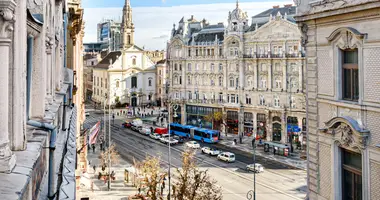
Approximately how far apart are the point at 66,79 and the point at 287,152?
120 feet

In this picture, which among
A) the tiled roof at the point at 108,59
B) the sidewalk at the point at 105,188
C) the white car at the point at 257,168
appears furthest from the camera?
the tiled roof at the point at 108,59

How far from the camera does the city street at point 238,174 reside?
106 ft

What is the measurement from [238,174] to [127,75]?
180 feet

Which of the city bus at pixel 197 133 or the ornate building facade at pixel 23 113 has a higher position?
the ornate building facade at pixel 23 113

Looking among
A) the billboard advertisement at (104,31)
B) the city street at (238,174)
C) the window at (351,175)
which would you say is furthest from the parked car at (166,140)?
the billboard advertisement at (104,31)

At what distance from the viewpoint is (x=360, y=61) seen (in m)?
11.2

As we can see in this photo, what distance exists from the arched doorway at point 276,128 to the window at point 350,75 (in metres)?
42.4

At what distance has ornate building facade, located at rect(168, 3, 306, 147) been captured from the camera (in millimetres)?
52875

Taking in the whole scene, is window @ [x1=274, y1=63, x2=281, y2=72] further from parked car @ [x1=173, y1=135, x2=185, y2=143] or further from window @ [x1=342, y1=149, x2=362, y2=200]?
window @ [x1=342, y1=149, x2=362, y2=200]

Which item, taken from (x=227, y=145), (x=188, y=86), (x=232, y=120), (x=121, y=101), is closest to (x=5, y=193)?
(x=227, y=145)

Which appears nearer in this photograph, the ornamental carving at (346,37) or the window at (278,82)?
the ornamental carving at (346,37)

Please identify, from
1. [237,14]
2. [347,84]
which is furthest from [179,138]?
[347,84]

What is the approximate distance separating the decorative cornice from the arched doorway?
5238 centimetres

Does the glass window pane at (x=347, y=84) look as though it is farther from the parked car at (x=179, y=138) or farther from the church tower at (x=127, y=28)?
the church tower at (x=127, y=28)
